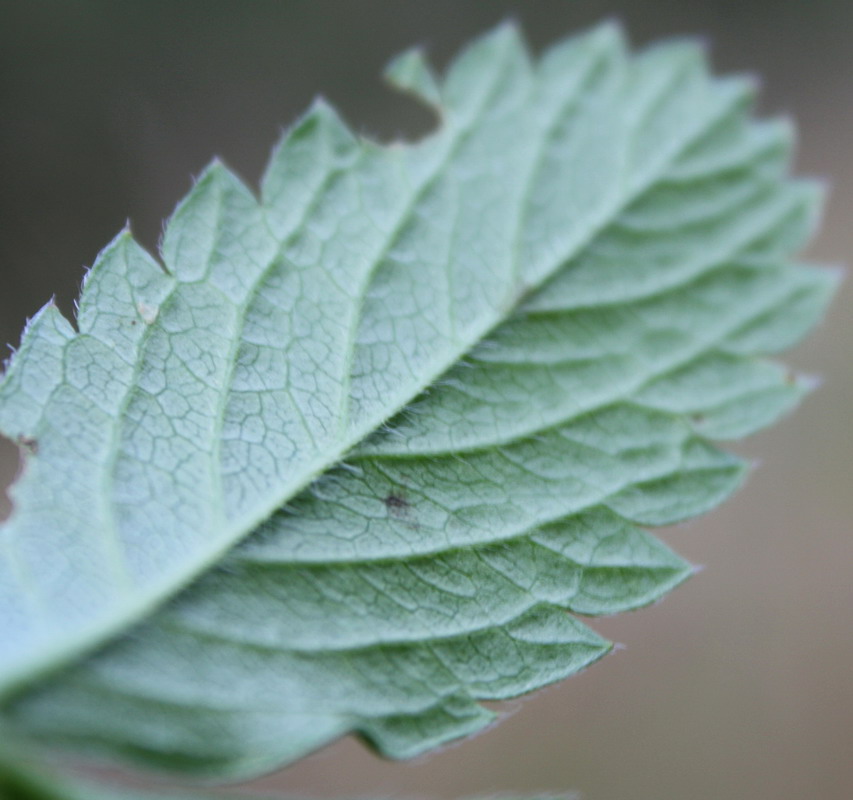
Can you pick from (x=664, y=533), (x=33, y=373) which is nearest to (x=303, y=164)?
(x=33, y=373)

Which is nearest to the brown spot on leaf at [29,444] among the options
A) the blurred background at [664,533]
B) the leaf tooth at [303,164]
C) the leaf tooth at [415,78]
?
the leaf tooth at [303,164]

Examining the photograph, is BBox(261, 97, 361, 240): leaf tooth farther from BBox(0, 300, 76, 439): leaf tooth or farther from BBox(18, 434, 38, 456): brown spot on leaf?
BBox(18, 434, 38, 456): brown spot on leaf

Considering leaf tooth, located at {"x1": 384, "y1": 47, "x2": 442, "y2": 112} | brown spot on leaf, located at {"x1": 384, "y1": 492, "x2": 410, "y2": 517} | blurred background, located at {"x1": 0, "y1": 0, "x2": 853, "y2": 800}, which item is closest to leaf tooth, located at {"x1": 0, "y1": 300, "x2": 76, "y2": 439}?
brown spot on leaf, located at {"x1": 384, "y1": 492, "x2": 410, "y2": 517}

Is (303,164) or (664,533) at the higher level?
(303,164)

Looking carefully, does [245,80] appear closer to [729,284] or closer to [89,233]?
[89,233]

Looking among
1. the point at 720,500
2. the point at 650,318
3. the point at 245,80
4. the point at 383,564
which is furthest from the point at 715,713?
the point at 245,80

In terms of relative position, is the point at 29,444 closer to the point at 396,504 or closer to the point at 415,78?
the point at 396,504

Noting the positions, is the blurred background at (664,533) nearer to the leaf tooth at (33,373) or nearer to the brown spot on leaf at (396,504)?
the leaf tooth at (33,373)

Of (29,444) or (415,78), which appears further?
(415,78)
